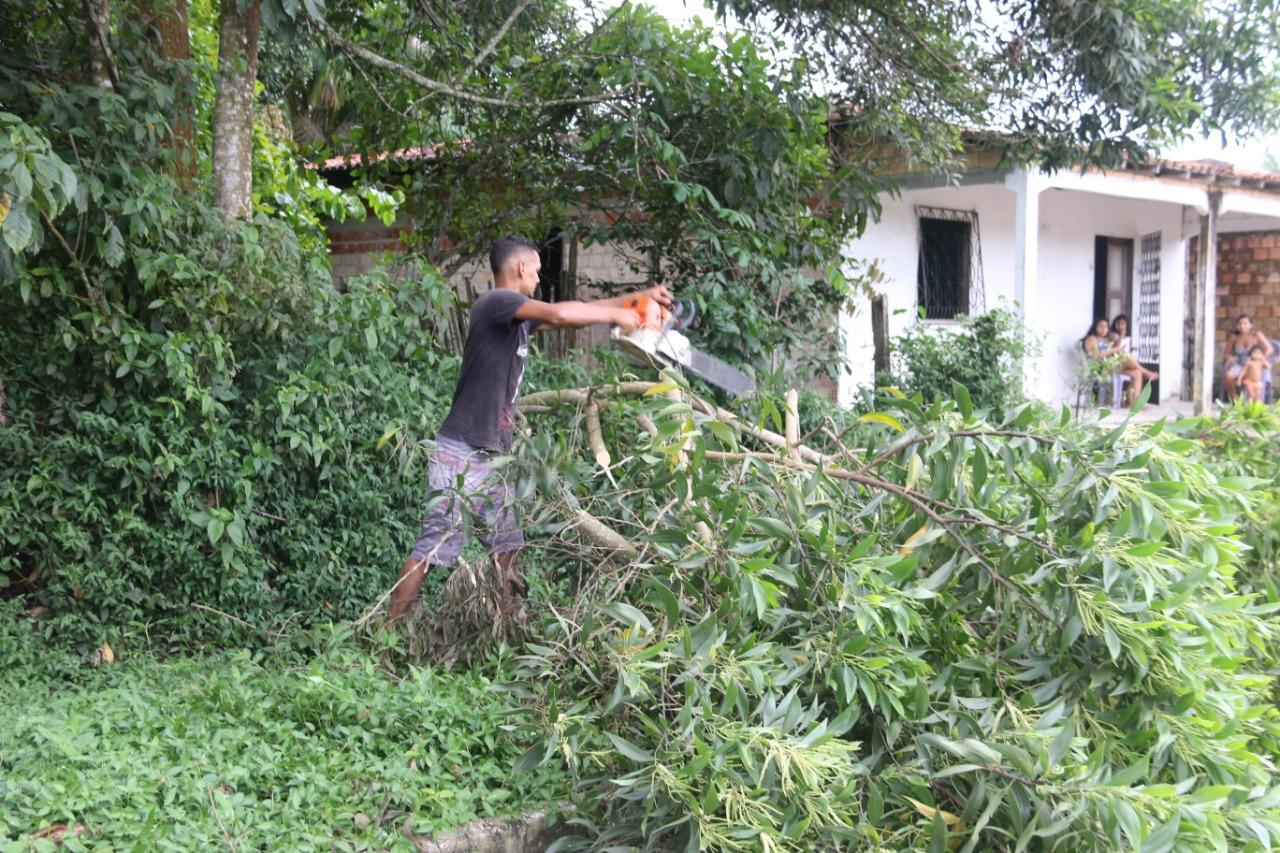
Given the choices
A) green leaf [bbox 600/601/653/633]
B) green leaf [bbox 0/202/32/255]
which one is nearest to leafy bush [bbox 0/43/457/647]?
green leaf [bbox 0/202/32/255]

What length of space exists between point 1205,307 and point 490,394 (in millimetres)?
12139

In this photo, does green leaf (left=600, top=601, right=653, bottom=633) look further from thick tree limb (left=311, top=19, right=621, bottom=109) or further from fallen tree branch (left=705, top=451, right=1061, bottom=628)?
thick tree limb (left=311, top=19, right=621, bottom=109)

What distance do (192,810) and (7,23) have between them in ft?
12.9

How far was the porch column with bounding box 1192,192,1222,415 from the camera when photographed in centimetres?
1414

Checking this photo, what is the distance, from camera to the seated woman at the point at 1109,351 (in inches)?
557

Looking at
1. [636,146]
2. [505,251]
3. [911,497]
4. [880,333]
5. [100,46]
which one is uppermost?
[100,46]

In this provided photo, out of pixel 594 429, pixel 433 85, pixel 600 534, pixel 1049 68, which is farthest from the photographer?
pixel 1049 68

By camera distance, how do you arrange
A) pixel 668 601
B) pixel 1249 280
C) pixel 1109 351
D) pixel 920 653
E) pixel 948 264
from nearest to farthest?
1. pixel 668 601
2. pixel 920 653
3. pixel 948 264
4. pixel 1109 351
5. pixel 1249 280

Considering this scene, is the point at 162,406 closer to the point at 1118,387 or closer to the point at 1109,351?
the point at 1109,351

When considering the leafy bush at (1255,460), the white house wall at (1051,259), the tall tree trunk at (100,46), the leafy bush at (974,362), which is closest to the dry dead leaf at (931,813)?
the leafy bush at (1255,460)

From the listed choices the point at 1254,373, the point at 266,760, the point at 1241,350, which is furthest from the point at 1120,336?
the point at 266,760

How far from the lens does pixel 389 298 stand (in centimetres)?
573

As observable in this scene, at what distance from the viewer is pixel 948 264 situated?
13.1 m

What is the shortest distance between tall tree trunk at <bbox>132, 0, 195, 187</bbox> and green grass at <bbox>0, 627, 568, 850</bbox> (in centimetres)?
249
